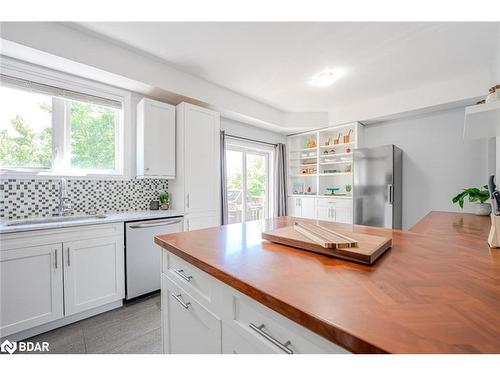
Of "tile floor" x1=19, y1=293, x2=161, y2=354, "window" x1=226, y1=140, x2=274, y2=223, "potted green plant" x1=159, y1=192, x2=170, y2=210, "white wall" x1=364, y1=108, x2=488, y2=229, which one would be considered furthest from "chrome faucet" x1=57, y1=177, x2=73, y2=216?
"white wall" x1=364, y1=108, x2=488, y2=229

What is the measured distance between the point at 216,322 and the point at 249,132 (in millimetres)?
3798

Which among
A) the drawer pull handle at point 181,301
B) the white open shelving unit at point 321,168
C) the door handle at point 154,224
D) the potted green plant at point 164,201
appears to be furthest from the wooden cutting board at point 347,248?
the white open shelving unit at point 321,168

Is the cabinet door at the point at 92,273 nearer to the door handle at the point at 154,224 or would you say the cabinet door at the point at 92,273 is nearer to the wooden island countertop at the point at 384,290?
the door handle at the point at 154,224

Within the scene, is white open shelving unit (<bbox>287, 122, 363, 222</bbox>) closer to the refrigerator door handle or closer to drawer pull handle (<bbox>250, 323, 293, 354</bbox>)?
the refrigerator door handle

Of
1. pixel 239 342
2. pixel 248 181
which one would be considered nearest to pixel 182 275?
pixel 239 342

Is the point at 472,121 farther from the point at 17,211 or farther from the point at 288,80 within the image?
the point at 17,211

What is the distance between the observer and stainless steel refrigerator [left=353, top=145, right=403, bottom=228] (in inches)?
128

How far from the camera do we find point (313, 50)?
235cm

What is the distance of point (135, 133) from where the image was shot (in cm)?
286

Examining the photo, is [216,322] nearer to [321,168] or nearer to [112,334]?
[112,334]

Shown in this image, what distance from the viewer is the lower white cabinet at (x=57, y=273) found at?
1.68 metres

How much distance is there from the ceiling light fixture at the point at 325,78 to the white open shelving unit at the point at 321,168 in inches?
50.6
